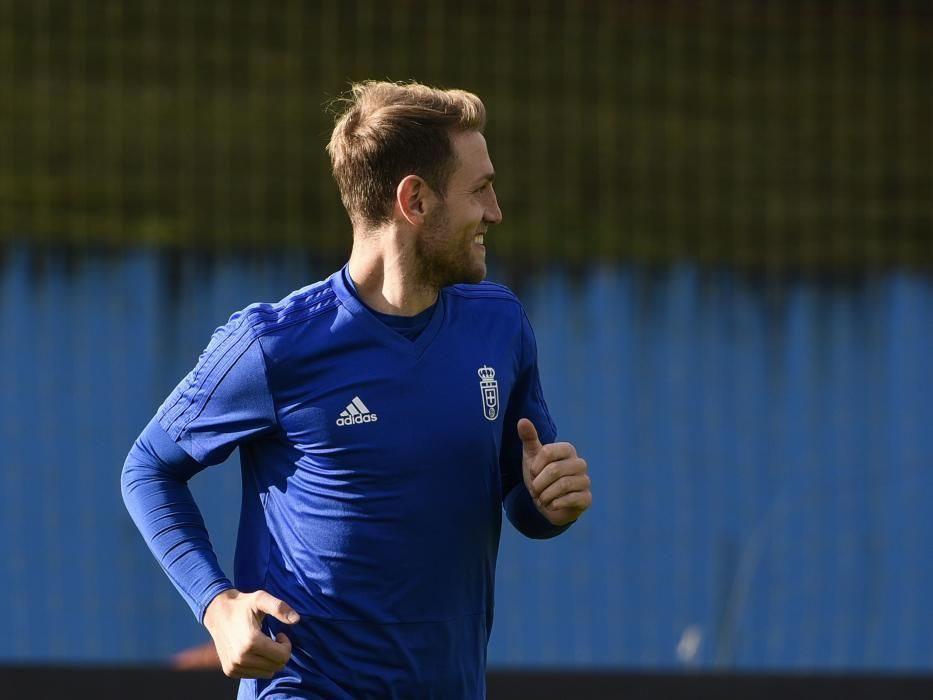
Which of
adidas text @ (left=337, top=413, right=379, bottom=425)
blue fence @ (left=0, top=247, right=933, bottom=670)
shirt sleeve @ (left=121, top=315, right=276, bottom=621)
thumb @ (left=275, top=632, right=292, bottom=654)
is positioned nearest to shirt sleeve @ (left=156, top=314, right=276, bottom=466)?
shirt sleeve @ (left=121, top=315, right=276, bottom=621)

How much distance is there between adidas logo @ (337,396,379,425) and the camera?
279cm

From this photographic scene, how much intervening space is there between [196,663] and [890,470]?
2863mm

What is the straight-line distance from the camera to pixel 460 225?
9.44 ft

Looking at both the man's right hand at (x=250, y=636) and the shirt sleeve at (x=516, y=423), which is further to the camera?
the shirt sleeve at (x=516, y=423)

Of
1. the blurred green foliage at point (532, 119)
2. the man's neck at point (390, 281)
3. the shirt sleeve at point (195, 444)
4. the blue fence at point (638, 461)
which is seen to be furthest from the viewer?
the blurred green foliage at point (532, 119)

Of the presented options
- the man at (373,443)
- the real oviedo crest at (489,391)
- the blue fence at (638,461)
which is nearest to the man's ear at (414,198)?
the man at (373,443)

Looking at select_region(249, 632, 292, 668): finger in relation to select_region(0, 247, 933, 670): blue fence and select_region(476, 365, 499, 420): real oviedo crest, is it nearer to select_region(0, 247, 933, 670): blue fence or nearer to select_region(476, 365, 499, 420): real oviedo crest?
select_region(476, 365, 499, 420): real oviedo crest

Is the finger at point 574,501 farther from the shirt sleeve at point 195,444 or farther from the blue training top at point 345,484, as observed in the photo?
the shirt sleeve at point 195,444

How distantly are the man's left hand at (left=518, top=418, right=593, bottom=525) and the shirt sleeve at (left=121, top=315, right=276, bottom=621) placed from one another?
0.52 m

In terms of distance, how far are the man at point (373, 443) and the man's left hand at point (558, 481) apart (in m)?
0.02

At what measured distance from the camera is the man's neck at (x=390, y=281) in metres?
2.89

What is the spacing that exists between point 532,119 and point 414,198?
10.9ft

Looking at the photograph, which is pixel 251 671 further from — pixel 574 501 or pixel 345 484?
pixel 574 501

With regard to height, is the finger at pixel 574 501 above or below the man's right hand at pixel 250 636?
above
